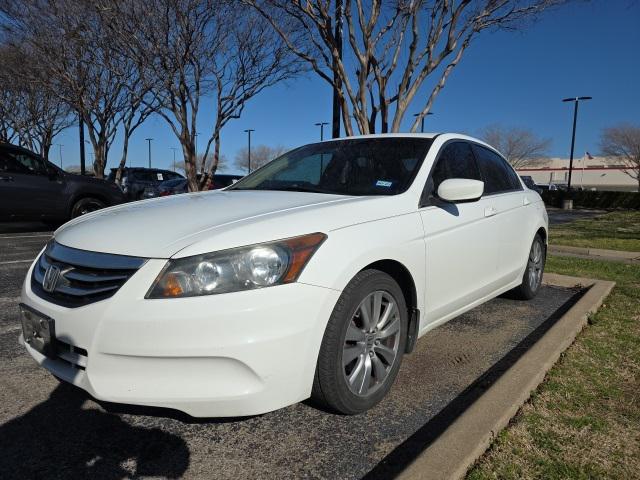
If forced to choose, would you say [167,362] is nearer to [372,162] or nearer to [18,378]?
[18,378]

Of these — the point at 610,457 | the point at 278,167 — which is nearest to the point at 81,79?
the point at 278,167

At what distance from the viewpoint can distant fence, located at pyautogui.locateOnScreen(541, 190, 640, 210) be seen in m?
27.7

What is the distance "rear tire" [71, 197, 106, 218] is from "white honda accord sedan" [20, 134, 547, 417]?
729 centimetres

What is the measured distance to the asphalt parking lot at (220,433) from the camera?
6.61ft

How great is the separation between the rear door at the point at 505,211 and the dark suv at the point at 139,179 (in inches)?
642

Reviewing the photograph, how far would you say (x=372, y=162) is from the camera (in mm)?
3312

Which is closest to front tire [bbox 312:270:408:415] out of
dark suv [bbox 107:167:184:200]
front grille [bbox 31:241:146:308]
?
front grille [bbox 31:241:146:308]

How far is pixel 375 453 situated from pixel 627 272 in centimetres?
528

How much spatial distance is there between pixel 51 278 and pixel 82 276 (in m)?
0.24

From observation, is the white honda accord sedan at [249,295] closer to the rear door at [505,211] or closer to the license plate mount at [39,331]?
the license plate mount at [39,331]

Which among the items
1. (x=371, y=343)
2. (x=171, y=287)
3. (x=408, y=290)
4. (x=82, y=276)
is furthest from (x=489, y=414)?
(x=82, y=276)

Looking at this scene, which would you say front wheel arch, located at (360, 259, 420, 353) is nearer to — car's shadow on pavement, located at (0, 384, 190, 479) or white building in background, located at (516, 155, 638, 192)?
car's shadow on pavement, located at (0, 384, 190, 479)

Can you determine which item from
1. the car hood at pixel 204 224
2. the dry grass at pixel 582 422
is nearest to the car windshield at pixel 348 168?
the car hood at pixel 204 224

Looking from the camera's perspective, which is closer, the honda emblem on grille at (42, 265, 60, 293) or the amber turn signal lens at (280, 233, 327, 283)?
→ the amber turn signal lens at (280, 233, 327, 283)
